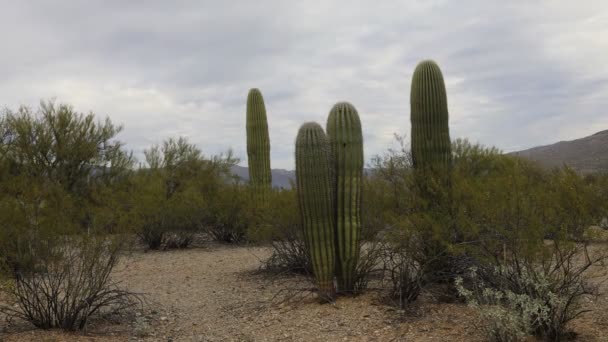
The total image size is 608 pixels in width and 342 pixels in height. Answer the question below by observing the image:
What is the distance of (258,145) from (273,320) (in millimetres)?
10487

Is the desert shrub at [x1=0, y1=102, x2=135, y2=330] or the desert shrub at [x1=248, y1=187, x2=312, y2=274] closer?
the desert shrub at [x1=0, y1=102, x2=135, y2=330]

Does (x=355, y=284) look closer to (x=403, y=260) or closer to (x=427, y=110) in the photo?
(x=403, y=260)

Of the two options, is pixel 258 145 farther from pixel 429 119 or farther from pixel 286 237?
pixel 429 119

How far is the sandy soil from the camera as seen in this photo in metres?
6.69

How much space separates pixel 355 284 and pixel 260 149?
982 cm

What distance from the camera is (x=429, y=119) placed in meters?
8.92

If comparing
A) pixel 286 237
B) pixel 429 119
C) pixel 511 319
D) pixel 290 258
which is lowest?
pixel 511 319

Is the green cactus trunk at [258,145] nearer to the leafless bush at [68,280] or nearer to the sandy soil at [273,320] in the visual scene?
the sandy soil at [273,320]

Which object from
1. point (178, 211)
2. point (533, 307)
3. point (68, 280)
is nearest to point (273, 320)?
point (68, 280)

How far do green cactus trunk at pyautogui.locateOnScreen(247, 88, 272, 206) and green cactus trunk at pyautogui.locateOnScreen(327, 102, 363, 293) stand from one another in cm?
913

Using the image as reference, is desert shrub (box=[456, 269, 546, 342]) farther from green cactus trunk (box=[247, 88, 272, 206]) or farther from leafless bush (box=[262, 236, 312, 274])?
green cactus trunk (box=[247, 88, 272, 206])

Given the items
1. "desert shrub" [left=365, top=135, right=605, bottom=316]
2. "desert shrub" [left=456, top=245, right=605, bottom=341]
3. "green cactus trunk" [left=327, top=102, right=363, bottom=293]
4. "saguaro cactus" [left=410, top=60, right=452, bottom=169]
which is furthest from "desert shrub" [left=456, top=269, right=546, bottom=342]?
"saguaro cactus" [left=410, top=60, right=452, bottom=169]

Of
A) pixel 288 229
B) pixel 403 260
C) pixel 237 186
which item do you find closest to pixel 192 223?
pixel 237 186

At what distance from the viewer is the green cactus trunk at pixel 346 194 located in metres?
8.33
